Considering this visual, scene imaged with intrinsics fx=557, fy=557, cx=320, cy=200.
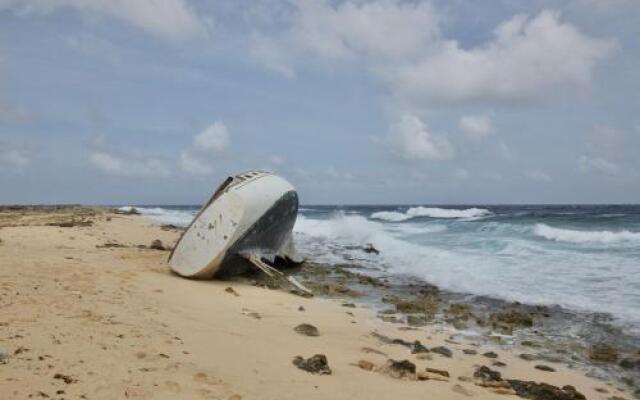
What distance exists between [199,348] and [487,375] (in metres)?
2.70

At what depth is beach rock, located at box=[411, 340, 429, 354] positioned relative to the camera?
616 cm

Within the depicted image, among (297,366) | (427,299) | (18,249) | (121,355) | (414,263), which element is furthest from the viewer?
(414,263)

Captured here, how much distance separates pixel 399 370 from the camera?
197 inches

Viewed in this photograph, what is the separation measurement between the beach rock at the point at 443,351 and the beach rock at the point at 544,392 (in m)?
1.12

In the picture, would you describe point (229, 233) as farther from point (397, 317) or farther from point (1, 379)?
point (1, 379)

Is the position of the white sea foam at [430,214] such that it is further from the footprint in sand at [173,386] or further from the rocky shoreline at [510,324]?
the footprint in sand at [173,386]

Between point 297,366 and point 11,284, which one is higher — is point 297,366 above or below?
below

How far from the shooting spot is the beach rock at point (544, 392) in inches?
191

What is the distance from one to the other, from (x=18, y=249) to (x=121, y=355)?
297 inches

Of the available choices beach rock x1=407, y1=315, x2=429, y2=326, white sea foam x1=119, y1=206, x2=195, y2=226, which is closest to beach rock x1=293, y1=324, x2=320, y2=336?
beach rock x1=407, y1=315, x2=429, y2=326

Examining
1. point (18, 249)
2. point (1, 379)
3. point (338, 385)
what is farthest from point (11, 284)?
point (18, 249)

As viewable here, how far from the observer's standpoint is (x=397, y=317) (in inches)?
324

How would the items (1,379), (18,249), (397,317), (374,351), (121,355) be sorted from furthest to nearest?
(18,249) < (397,317) < (374,351) < (121,355) < (1,379)

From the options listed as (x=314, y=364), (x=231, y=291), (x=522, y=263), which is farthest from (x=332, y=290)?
(x=522, y=263)
